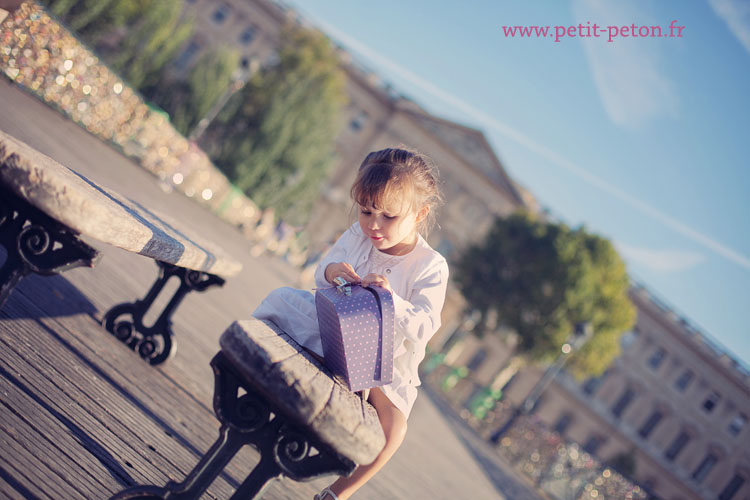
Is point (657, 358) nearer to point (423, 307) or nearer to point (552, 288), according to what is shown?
point (552, 288)

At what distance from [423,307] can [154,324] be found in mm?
2012

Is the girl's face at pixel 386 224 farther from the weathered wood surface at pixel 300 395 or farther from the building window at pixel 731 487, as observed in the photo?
the building window at pixel 731 487

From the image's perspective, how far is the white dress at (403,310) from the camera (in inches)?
82.8

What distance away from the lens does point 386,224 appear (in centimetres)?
231

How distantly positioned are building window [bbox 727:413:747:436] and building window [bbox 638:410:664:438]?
5023mm

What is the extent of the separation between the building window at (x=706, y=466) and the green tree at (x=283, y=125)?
3440 cm

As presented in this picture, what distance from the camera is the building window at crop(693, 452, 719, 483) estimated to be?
36.7 m

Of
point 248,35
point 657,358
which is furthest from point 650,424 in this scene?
point 248,35

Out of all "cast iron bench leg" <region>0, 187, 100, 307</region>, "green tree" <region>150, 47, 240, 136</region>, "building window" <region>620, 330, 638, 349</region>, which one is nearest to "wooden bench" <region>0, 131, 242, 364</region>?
"cast iron bench leg" <region>0, 187, 100, 307</region>

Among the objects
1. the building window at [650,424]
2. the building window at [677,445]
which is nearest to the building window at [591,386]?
the building window at [650,424]

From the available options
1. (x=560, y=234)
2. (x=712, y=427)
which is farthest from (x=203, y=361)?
(x=712, y=427)

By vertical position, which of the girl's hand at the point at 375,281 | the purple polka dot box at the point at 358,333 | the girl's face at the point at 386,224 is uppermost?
the girl's face at the point at 386,224

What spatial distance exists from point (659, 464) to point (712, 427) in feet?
16.7

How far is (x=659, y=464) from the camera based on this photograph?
36.0m
